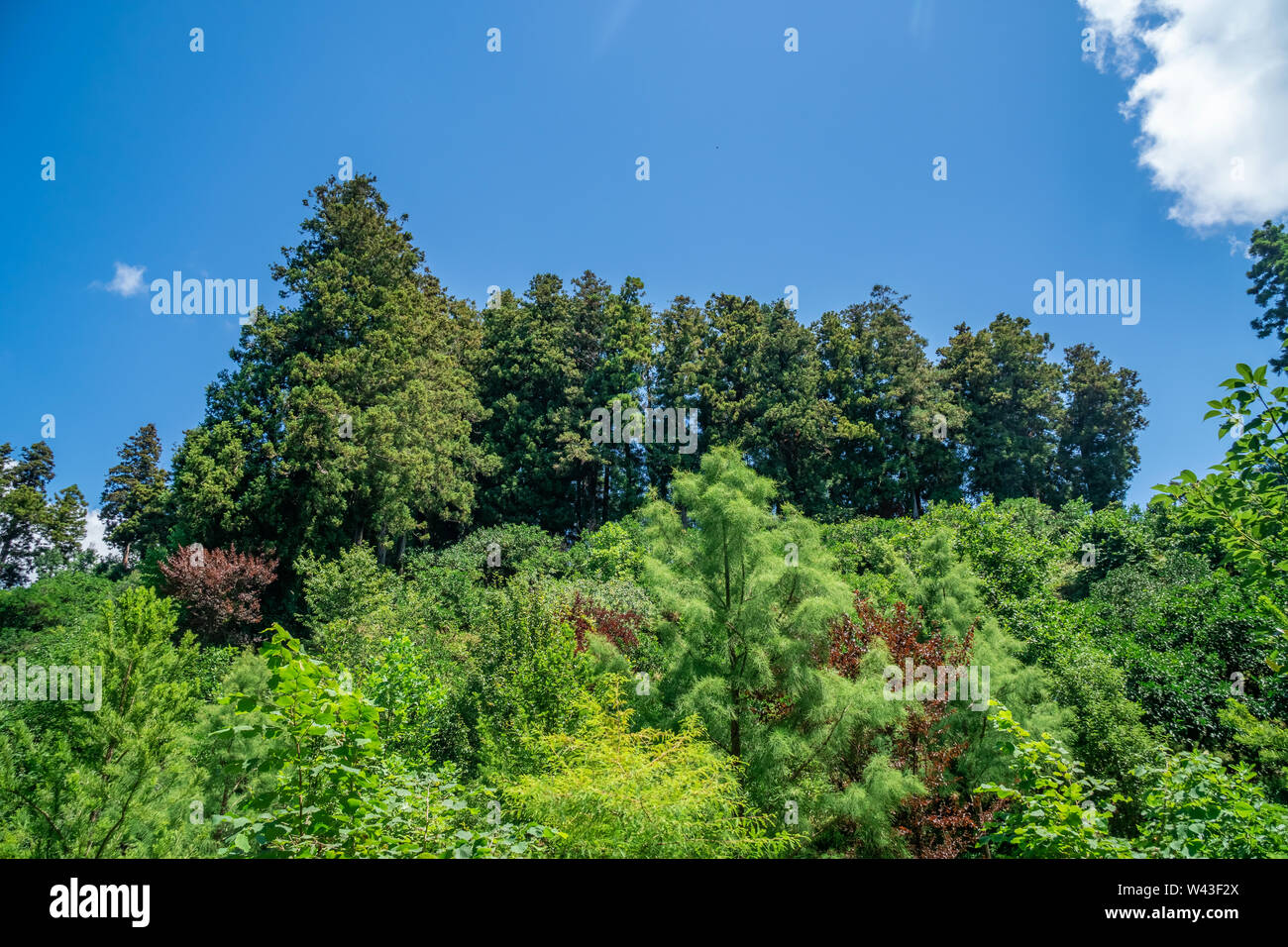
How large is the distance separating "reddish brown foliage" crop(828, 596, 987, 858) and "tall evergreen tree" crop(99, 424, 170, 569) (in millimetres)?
35920

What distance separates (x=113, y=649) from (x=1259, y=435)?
30.6ft

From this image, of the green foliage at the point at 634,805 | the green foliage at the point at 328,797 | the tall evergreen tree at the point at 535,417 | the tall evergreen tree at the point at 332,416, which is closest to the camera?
the green foliage at the point at 328,797

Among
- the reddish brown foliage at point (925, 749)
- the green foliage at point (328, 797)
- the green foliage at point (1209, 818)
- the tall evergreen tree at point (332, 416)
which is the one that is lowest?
the reddish brown foliage at point (925, 749)

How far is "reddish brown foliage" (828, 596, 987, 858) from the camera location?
25.3ft

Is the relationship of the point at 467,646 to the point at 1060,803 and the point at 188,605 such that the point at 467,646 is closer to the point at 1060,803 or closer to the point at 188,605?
the point at 1060,803

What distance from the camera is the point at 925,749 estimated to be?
27.2 feet

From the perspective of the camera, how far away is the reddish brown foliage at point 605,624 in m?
11.2

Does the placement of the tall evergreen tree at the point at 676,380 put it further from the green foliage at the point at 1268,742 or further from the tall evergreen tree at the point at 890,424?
the green foliage at the point at 1268,742

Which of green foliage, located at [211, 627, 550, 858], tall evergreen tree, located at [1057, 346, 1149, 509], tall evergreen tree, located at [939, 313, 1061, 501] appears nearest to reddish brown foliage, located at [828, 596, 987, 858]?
green foliage, located at [211, 627, 550, 858]

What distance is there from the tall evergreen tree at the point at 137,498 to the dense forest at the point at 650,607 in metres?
3.40

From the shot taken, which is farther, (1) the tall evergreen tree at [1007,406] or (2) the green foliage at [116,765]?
(1) the tall evergreen tree at [1007,406]

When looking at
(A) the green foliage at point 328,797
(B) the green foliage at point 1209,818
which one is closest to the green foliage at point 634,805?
(A) the green foliage at point 328,797

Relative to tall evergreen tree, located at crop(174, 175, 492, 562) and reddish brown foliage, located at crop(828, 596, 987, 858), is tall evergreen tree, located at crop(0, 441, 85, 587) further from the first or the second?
reddish brown foliage, located at crop(828, 596, 987, 858)

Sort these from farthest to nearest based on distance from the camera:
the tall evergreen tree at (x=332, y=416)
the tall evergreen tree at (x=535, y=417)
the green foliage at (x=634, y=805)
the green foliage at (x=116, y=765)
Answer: the tall evergreen tree at (x=535, y=417) < the tall evergreen tree at (x=332, y=416) < the green foliage at (x=116, y=765) < the green foliage at (x=634, y=805)
